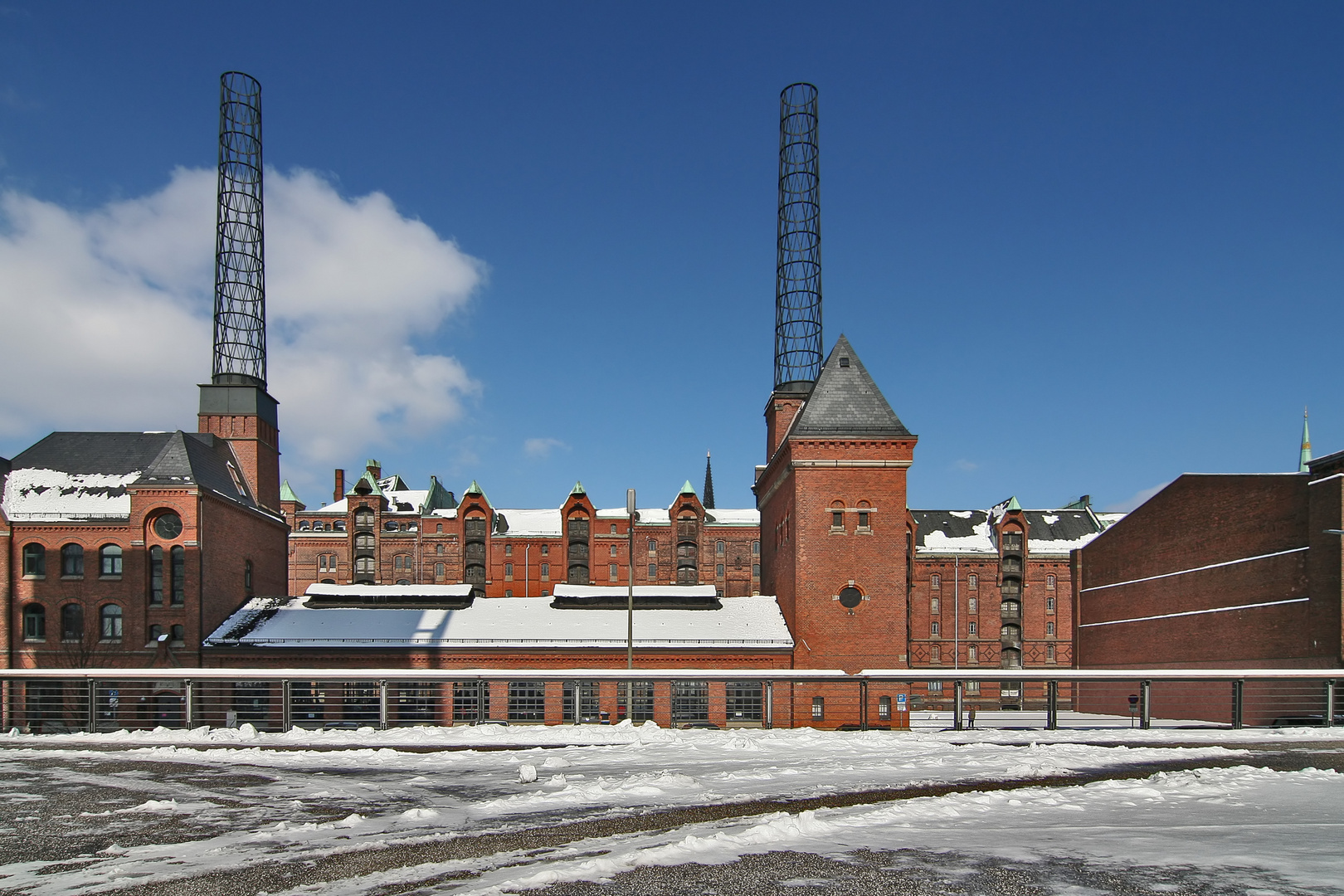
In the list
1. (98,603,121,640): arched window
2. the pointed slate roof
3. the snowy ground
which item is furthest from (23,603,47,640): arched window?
the pointed slate roof

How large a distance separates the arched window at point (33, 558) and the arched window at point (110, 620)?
9.48ft

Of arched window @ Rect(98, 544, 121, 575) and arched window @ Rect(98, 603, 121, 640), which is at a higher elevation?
arched window @ Rect(98, 544, 121, 575)

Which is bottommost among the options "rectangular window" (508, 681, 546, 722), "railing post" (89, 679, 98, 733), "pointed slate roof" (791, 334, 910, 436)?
"rectangular window" (508, 681, 546, 722)

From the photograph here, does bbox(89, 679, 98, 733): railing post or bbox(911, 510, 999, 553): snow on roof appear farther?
bbox(911, 510, 999, 553): snow on roof

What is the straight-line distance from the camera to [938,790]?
1062 centimetres

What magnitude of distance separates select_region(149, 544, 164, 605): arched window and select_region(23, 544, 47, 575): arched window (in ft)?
13.5

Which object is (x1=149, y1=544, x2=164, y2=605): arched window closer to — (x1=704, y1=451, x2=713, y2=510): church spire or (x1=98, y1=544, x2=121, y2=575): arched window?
(x1=98, y1=544, x2=121, y2=575): arched window

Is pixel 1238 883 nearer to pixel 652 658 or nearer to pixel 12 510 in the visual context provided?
pixel 652 658

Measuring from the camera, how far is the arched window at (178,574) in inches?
1449

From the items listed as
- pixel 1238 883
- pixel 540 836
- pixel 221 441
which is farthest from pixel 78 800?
pixel 221 441

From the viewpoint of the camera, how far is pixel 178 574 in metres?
37.0

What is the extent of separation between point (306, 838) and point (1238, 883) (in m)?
7.30

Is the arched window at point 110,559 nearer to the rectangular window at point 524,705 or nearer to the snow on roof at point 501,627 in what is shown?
the snow on roof at point 501,627

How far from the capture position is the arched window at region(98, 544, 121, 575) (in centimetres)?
3719
